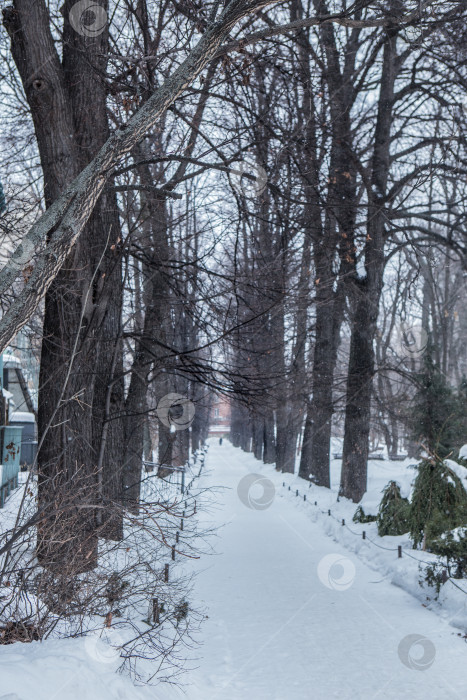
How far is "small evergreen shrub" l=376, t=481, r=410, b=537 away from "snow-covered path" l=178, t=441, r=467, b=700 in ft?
3.24

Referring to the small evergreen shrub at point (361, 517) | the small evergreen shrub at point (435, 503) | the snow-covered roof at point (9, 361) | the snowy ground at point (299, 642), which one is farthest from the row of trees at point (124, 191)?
the snow-covered roof at point (9, 361)

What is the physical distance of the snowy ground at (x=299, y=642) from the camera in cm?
448

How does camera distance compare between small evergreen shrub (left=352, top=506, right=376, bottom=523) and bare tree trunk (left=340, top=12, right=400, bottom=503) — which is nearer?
small evergreen shrub (left=352, top=506, right=376, bottom=523)

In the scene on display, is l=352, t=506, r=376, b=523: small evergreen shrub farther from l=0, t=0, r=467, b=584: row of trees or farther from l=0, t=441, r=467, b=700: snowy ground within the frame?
l=0, t=0, r=467, b=584: row of trees

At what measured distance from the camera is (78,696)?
4102mm

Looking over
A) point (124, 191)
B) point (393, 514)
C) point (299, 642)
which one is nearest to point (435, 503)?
point (393, 514)

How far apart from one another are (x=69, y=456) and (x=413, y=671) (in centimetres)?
438

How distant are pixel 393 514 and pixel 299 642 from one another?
237 inches

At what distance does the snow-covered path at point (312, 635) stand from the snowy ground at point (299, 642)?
13mm

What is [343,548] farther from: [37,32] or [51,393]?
[37,32]

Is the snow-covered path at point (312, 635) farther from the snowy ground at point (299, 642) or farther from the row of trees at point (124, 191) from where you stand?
the row of trees at point (124, 191)

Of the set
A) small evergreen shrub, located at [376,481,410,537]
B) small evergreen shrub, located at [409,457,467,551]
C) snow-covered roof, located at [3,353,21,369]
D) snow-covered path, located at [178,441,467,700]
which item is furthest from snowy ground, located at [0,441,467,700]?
snow-covered roof, located at [3,353,21,369]

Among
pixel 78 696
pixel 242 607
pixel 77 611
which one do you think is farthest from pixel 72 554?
pixel 242 607

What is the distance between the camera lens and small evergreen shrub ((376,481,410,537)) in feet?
43.3
